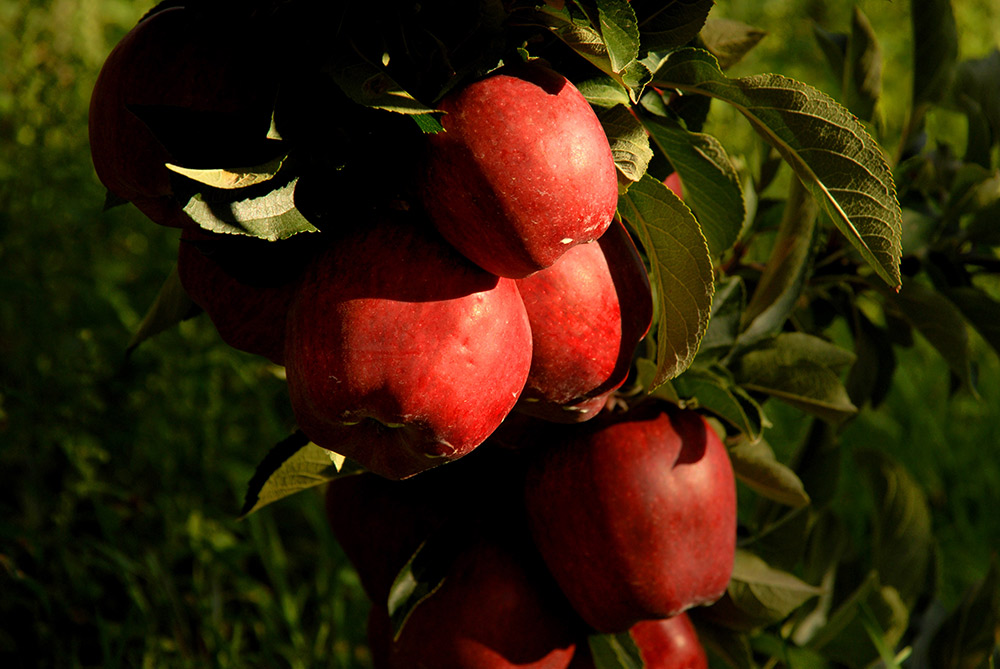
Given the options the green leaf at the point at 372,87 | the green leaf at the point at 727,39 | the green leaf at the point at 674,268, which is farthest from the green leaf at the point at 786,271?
the green leaf at the point at 372,87

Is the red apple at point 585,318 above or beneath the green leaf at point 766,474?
above

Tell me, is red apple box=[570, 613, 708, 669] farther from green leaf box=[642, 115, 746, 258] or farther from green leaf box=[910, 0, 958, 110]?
green leaf box=[910, 0, 958, 110]

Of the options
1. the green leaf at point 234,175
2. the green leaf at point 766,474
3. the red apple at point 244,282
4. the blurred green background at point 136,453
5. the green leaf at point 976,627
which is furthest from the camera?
the blurred green background at point 136,453

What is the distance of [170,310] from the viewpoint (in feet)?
2.66

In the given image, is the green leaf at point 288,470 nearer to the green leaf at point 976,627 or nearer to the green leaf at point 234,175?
the green leaf at point 234,175

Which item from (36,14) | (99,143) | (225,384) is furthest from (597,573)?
(36,14)

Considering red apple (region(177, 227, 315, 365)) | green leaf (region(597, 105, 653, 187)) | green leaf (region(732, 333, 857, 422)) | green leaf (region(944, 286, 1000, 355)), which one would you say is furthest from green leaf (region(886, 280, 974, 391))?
red apple (region(177, 227, 315, 365))

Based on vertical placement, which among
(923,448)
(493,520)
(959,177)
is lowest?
(923,448)

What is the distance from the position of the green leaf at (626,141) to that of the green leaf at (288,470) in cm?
37

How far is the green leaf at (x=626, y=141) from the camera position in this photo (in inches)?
24.3

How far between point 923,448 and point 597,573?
1.66 m

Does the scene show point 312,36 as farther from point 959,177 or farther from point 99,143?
point 959,177

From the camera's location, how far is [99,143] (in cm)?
60

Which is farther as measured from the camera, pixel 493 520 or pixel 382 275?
pixel 493 520
